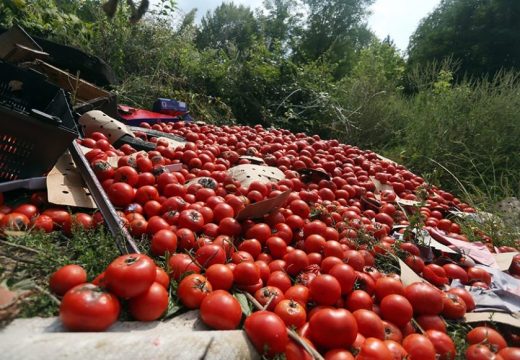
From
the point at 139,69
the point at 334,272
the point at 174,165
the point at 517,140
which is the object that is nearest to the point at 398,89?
the point at 517,140

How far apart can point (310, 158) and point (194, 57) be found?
21.9 ft

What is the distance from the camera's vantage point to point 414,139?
639cm

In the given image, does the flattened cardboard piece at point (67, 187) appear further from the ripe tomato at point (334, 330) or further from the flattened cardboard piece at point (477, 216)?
the flattened cardboard piece at point (477, 216)

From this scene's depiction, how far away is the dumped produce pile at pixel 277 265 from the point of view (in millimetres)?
1438

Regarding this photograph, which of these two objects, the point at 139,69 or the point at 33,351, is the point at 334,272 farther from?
the point at 139,69

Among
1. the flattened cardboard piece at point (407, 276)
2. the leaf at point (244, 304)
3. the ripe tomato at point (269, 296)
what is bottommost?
the leaf at point (244, 304)

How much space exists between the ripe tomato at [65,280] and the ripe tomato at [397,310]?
146 centimetres

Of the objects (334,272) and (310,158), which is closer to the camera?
(334,272)

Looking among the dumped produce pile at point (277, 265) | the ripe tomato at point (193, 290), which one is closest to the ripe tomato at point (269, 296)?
the dumped produce pile at point (277, 265)

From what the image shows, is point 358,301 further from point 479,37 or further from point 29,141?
point 479,37

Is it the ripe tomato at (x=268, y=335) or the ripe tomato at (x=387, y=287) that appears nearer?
the ripe tomato at (x=268, y=335)

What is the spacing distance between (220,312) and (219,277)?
0.27 metres

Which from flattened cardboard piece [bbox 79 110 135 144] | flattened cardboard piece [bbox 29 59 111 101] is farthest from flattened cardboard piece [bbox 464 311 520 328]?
flattened cardboard piece [bbox 29 59 111 101]

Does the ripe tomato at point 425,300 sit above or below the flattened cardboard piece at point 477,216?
below
